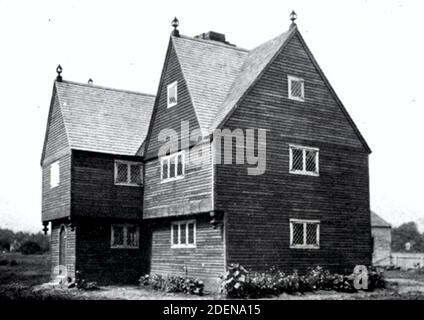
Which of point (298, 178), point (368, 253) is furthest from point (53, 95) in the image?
point (368, 253)

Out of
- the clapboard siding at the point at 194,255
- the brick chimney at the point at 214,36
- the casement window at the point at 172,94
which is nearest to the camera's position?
the clapboard siding at the point at 194,255

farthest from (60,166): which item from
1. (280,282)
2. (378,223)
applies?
(378,223)

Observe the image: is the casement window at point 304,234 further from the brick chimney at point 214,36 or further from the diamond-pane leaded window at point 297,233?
the brick chimney at point 214,36

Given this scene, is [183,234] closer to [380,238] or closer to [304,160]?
[304,160]

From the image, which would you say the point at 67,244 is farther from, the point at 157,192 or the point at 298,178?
the point at 298,178

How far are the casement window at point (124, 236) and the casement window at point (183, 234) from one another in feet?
11.6

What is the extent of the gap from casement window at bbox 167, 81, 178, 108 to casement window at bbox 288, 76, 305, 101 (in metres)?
5.30

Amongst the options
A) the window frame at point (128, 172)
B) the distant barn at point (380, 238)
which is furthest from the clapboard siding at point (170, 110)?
the distant barn at point (380, 238)

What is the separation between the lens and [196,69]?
1128 inches

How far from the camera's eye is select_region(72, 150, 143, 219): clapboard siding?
97.1 ft

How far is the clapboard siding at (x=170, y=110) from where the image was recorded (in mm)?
27672

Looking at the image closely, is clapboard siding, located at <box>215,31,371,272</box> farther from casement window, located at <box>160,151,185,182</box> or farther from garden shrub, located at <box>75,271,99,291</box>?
garden shrub, located at <box>75,271,99,291</box>

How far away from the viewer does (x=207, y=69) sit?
95.2 feet
